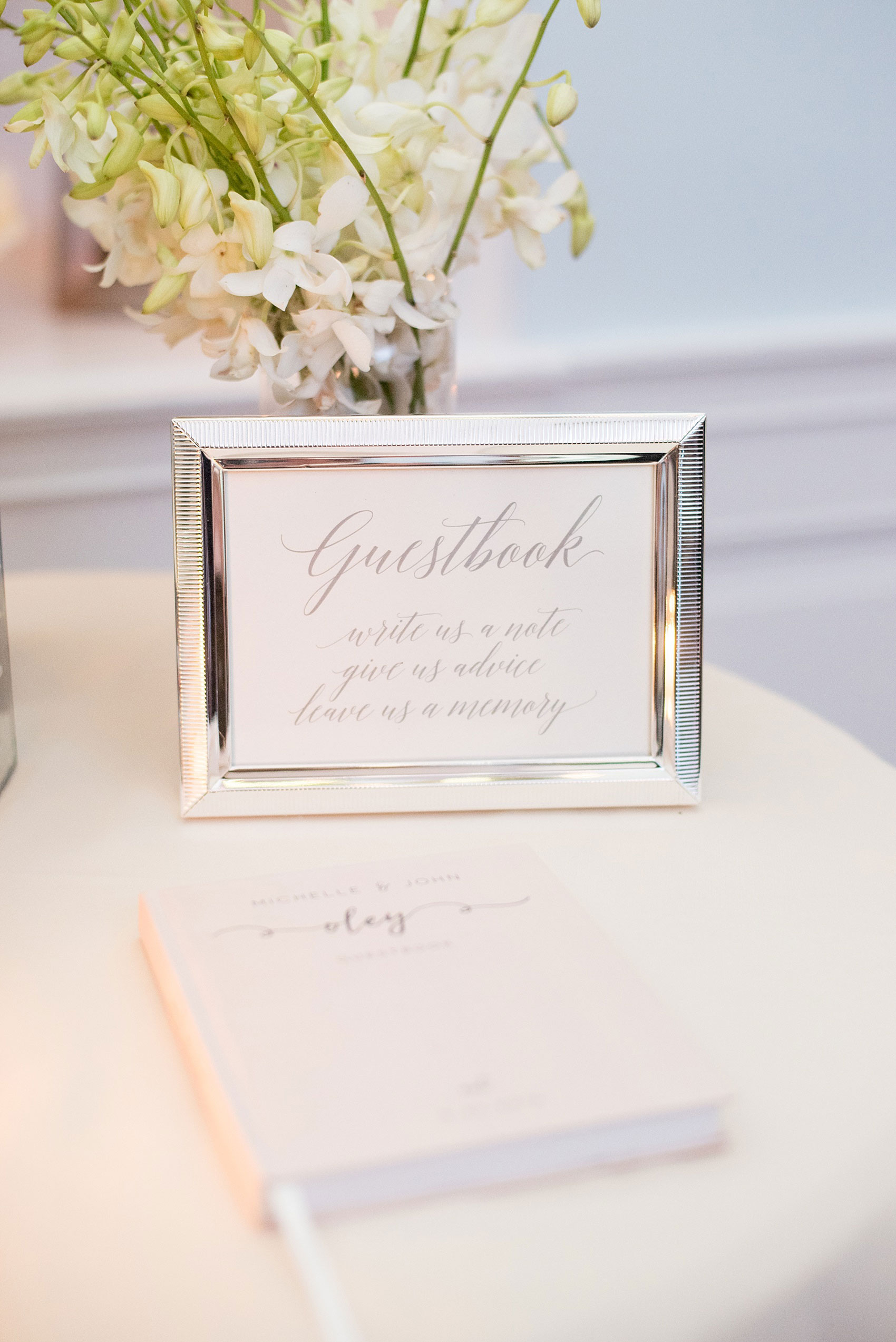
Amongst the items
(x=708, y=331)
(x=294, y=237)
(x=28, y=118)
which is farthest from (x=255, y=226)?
(x=708, y=331)

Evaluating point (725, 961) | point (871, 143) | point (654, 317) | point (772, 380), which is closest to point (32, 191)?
point (654, 317)

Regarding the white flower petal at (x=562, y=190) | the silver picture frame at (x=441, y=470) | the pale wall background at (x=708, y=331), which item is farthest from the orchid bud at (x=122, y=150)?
the pale wall background at (x=708, y=331)

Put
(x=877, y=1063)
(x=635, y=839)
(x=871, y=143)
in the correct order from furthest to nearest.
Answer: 1. (x=871, y=143)
2. (x=635, y=839)
3. (x=877, y=1063)

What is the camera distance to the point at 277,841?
1.98 ft

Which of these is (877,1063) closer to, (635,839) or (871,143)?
(635,839)

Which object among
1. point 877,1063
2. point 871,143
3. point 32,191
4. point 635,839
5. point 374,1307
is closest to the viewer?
point 374,1307

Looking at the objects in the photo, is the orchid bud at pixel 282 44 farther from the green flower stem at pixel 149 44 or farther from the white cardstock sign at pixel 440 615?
the white cardstock sign at pixel 440 615

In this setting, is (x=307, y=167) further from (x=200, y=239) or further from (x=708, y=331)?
(x=708, y=331)

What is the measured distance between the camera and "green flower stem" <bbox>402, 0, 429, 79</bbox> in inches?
25.0

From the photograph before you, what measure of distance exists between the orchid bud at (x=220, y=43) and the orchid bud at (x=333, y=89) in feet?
0.16

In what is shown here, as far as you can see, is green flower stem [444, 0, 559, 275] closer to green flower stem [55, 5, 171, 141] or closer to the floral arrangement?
the floral arrangement

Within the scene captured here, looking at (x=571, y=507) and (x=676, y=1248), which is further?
(x=571, y=507)

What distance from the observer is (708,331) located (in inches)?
60.8

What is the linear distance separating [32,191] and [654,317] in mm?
794
